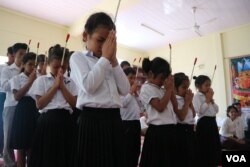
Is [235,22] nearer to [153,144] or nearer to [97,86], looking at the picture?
[153,144]

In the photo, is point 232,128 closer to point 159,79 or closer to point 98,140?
point 159,79

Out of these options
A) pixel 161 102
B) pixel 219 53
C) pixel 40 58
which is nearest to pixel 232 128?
pixel 219 53

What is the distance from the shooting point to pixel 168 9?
16.4 ft

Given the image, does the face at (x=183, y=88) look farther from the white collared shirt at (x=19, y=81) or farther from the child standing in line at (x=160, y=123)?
the white collared shirt at (x=19, y=81)

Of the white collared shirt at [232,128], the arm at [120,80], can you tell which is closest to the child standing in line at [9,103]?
the arm at [120,80]

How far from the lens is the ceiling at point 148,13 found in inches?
185

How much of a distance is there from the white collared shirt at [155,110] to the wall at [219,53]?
4.98m

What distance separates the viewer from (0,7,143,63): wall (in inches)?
193

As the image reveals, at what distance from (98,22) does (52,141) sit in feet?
2.82

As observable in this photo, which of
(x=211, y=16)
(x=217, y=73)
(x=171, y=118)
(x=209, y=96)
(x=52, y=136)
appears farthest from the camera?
(x=217, y=73)

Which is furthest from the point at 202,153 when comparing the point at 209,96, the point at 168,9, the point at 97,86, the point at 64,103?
the point at 168,9

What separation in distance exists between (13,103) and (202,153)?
6.51 ft

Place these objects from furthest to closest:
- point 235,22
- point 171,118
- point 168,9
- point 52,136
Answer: point 235,22 → point 168,9 → point 171,118 → point 52,136

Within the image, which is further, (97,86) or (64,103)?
(64,103)
